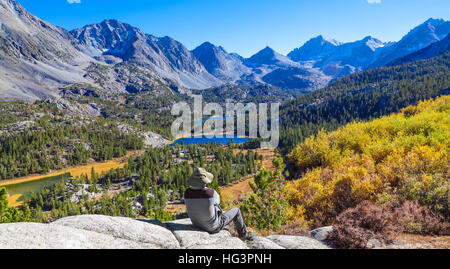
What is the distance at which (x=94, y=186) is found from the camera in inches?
3054

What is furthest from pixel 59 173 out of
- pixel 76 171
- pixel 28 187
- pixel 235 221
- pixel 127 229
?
pixel 235 221

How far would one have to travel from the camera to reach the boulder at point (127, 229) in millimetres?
7414

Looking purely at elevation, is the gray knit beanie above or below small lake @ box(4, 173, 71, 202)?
above

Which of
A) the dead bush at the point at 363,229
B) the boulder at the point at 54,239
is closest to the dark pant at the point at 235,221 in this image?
the boulder at the point at 54,239

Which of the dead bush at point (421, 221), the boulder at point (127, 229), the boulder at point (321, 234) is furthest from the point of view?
the boulder at point (321, 234)

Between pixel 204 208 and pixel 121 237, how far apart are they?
9.39 ft

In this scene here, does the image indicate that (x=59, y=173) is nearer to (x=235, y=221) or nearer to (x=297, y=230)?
(x=235, y=221)

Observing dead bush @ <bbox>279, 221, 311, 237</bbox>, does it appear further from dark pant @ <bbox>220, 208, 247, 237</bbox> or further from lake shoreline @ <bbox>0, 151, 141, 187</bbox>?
lake shoreline @ <bbox>0, 151, 141, 187</bbox>

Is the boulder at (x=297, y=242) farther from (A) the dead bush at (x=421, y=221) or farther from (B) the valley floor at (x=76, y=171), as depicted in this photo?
(B) the valley floor at (x=76, y=171)

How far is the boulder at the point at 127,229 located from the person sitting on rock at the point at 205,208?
45.9 inches

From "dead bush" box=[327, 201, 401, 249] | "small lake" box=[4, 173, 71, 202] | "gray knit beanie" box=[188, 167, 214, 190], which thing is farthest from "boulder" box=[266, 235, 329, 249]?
"small lake" box=[4, 173, 71, 202]

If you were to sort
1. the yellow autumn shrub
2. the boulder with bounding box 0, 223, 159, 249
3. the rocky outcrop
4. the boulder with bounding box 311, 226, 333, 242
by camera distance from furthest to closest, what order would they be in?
1. the yellow autumn shrub
2. the boulder with bounding box 311, 226, 333, 242
3. the rocky outcrop
4. the boulder with bounding box 0, 223, 159, 249

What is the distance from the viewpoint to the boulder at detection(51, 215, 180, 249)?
741cm

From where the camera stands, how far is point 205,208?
791 centimetres
